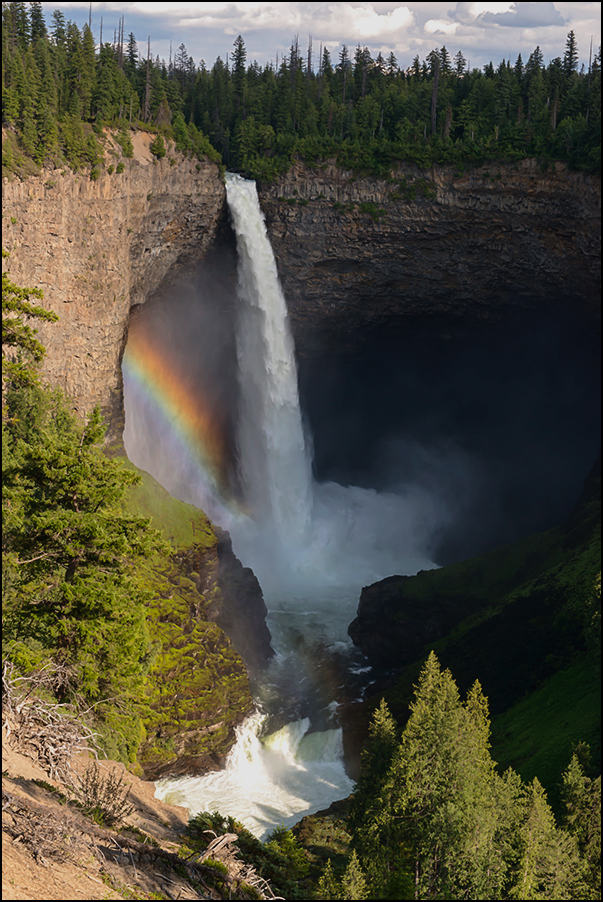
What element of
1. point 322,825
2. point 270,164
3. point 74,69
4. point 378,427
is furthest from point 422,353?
point 322,825

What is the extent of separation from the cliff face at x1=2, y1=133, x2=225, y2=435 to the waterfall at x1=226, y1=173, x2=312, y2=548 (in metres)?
6.42

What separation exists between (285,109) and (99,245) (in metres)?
23.7

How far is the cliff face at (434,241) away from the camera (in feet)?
166

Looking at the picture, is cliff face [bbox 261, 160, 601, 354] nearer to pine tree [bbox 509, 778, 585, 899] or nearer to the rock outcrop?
the rock outcrop

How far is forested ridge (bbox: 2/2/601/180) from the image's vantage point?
41.9m

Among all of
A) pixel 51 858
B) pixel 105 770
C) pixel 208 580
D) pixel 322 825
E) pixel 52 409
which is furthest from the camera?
pixel 208 580

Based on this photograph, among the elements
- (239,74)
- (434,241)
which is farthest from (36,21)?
(434,241)

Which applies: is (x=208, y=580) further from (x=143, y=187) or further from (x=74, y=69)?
(x=74, y=69)

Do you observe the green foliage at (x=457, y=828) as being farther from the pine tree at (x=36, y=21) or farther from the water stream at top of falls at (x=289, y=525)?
the pine tree at (x=36, y=21)

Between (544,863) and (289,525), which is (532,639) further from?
(289,525)

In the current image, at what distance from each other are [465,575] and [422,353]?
23.0 m

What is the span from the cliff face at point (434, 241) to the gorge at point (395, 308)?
13cm

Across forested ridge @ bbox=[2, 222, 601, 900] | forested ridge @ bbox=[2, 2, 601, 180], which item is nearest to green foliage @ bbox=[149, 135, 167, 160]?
forested ridge @ bbox=[2, 2, 601, 180]

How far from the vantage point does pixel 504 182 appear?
51.2m
